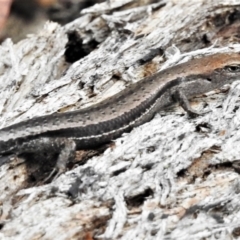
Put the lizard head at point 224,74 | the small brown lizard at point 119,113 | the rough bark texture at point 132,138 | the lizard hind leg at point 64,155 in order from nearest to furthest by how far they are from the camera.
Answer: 1. the rough bark texture at point 132,138
2. the lizard hind leg at point 64,155
3. the small brown lizard at point 119,113
4. the lizard head at point 224,74

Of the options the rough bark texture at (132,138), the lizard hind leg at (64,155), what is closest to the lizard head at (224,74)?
the rough bark texture at (132,138)

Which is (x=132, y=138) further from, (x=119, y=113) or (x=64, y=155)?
(x=64, y=155)

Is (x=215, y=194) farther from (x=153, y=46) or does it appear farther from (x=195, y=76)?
(x=153, y=46)

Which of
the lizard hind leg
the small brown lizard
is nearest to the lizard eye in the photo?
the small brown lizard

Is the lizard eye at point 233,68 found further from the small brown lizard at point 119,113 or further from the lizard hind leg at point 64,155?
the lizard hind leg at point 64,155

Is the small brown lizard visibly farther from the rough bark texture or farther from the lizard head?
the rough bark texture

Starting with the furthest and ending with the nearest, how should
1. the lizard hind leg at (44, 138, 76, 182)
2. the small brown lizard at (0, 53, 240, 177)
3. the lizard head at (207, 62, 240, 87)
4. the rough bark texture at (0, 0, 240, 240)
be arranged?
the lizard head at (207, 62, 240, 87), the small brown lizard at (0, 53, 240, 177), the lizard hind leg at (44, 138, 76, 182), the rough bark texture at (0, 0, 240, 240)

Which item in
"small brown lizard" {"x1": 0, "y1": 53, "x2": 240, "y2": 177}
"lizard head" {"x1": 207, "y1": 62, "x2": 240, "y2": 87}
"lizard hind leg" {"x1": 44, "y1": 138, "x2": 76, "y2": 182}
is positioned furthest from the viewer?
"lizard head" {"x1": 207, "y1": 62, "x2": 240, "y2": 87}

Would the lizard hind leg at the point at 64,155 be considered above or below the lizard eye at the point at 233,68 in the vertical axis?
above

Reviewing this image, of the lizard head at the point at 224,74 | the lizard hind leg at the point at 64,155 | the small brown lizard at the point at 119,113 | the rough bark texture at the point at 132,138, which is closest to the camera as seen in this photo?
the rough bark texture at the point at 132,138
